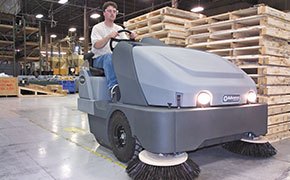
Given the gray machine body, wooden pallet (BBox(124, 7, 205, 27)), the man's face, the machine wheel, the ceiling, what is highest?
the ceiling

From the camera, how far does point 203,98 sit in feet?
6.68

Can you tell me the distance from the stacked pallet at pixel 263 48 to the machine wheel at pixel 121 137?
188cm

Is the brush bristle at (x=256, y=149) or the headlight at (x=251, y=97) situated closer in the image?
the headlight at (x=251, y=97)

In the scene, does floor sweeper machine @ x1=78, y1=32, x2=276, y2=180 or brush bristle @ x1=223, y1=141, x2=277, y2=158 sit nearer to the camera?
floor sweeper machine @ x1=78, y1=32, x2=276, y2=180

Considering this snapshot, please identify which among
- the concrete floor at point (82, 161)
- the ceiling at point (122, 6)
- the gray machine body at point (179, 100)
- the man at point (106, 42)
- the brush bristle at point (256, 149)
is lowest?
the concrete floor at point (82, 161)

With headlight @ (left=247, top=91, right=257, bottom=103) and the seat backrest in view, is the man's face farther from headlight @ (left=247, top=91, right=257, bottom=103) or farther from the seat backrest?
headlight @ (left=247, top=91, right=257, bottom=103)

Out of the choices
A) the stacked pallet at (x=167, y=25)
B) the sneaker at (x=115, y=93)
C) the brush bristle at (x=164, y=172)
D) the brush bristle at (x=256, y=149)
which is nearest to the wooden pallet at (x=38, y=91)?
the stacked pallet at (x=167, y=25)

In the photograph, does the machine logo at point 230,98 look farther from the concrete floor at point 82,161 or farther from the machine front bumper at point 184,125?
the concrete floor at point 82,161

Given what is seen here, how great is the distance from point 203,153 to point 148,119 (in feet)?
4.15

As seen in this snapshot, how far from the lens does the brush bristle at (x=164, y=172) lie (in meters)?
1.88

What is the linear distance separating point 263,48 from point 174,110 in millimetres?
1994

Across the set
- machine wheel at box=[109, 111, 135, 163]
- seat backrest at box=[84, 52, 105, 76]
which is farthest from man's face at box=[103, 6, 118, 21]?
machine wheel at box=[109, 111, 135, 163]

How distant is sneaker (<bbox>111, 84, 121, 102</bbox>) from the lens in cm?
249

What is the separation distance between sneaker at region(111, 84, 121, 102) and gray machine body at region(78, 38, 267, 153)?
7cm
